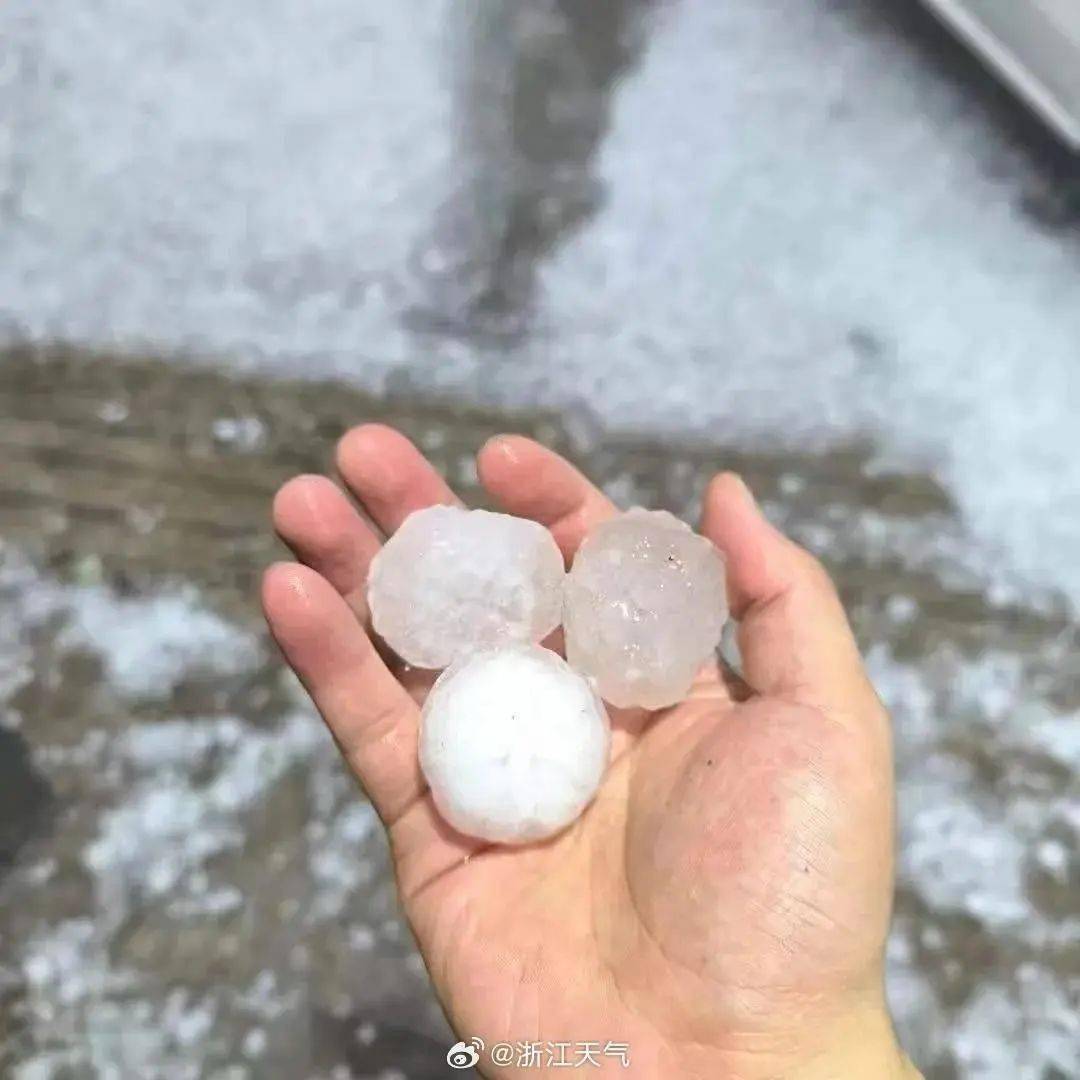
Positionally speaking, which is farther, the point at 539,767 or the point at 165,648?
the point at 165,648

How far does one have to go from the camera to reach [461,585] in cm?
88

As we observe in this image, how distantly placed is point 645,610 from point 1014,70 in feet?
3.51

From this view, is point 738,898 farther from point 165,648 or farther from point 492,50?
point 492,50

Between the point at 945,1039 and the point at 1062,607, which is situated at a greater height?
the point at 1062,607

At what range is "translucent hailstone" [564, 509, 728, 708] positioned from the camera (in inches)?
34.0

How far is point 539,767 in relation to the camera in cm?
82

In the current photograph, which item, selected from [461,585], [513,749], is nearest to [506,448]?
[461,585]

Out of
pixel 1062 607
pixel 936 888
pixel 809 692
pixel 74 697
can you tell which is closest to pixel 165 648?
pixel 74 697

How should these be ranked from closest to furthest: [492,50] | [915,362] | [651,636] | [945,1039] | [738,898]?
[738,898] → [651,636] → [945,1039] → [915,362] → [492,50]

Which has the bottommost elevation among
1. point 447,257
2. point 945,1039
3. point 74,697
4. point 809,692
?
point 74,697

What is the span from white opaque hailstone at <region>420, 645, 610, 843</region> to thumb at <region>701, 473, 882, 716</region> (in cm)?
13

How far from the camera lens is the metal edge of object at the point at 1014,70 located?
4.98 ft

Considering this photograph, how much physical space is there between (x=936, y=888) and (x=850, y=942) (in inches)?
18.7

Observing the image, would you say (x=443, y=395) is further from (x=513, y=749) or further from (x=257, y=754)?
(x=513, y=749)
